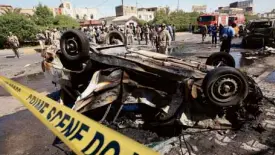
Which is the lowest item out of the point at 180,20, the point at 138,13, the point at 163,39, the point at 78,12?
the point at 163,39

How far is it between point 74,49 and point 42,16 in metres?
26.7

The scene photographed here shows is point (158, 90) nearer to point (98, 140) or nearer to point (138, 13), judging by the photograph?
point (98, 140)

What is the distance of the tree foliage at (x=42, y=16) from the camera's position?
27.6 meters

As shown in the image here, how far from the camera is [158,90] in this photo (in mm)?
4340

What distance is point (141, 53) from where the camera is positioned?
16.6 feet

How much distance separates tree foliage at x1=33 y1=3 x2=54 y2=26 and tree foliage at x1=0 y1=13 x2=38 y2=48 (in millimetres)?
3157

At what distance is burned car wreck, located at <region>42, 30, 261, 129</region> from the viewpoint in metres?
3.89

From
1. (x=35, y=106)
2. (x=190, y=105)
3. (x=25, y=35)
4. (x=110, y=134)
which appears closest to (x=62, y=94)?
(x=35, y=106)

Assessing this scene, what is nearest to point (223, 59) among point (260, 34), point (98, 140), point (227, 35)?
point (98, 140)

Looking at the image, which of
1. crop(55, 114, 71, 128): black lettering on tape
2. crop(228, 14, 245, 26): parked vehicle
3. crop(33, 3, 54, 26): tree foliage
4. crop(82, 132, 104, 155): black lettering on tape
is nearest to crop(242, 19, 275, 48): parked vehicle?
crop(55, 114, 71, 128): black lettering on tape

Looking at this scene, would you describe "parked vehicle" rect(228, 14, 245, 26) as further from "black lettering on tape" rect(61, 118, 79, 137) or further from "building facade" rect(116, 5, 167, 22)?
"building facade" rect(116, 5, 167, 22)

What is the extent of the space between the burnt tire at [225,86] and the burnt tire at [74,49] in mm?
2417

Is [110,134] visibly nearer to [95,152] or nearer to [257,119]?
[95,152]

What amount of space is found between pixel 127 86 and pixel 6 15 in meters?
23.7
